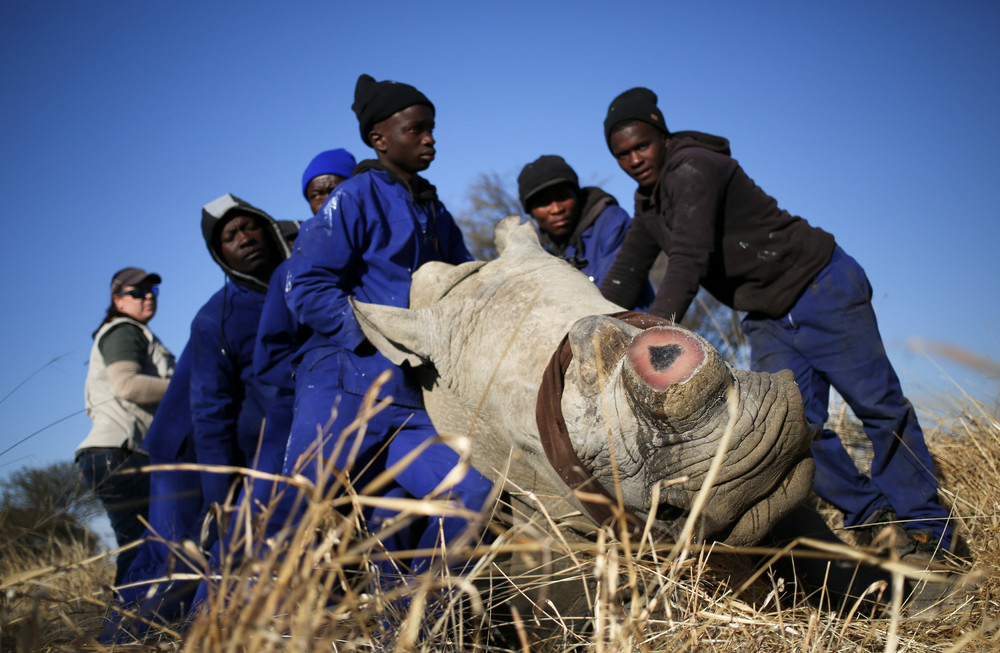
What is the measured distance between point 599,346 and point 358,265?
5.81 ft

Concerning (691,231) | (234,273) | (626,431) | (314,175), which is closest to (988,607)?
(626,431)

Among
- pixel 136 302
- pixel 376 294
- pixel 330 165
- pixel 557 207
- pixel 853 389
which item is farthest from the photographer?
pixel 557 207

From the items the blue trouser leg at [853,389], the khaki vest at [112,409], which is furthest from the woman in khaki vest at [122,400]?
the blue trouser leg at [853,389]

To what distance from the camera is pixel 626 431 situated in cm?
192

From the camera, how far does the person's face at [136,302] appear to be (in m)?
5.46

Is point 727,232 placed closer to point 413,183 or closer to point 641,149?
point 641,149

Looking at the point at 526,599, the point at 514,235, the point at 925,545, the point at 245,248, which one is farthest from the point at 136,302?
the point at 925,545

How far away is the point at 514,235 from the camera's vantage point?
325 cm

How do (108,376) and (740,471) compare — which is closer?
(740,471)

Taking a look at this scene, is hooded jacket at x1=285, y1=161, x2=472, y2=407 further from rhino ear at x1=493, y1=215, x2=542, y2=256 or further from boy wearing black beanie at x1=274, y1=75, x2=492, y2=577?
rhino ear at x1=493, y1=215, x2=542, y2=256

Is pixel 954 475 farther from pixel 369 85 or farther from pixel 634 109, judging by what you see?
pixel 369 85

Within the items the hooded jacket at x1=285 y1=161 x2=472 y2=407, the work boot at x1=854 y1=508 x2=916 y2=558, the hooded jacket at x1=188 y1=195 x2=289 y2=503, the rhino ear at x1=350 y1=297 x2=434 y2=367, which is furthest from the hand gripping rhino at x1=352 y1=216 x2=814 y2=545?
the hooded jacket at x1=188 y1=195 x2=289 y2=503

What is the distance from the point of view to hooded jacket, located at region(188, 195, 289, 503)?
4102 millimetres

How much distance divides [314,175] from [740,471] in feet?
13.9
